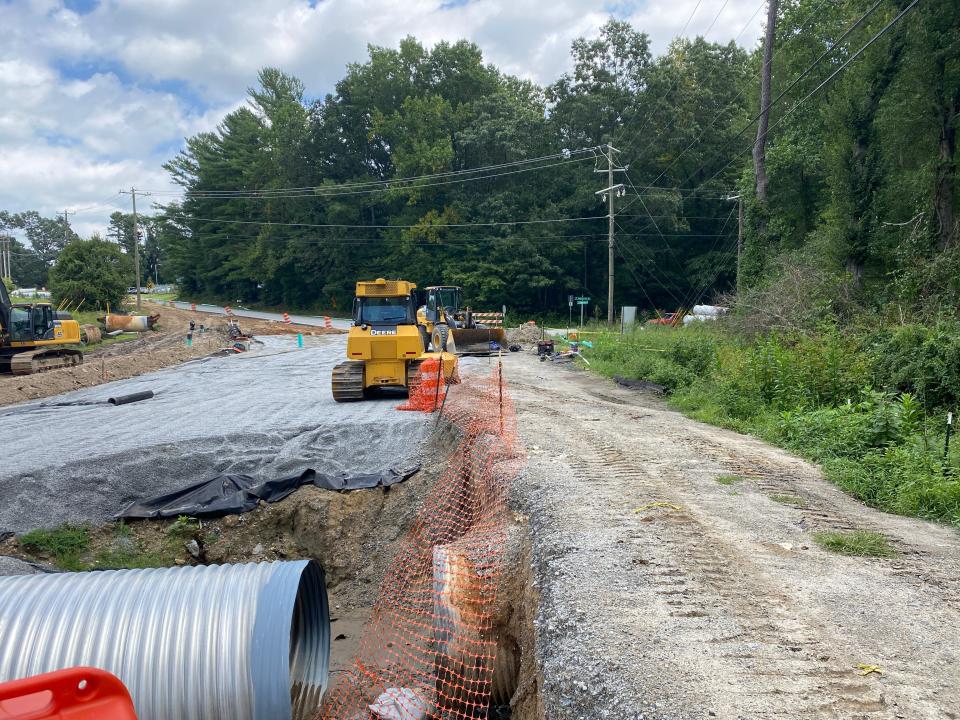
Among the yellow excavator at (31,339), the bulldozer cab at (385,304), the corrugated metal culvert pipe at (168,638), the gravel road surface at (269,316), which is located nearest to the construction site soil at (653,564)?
the corrugated metal culvert pipe at (168,638)

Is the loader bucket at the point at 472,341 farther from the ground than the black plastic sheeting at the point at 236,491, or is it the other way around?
the loader bucket at the point at 472,341

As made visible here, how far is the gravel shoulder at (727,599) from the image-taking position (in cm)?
339

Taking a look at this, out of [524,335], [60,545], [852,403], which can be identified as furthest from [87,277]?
[852,403]

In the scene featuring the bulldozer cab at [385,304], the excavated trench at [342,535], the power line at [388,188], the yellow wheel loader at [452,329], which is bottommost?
the excavated trench at [342,535]

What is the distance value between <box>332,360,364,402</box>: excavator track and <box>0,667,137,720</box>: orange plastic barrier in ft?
39.4

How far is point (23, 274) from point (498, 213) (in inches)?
3884

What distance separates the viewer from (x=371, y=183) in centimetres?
4934

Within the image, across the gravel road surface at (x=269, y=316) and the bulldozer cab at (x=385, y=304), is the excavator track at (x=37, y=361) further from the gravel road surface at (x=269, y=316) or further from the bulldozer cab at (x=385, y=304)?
the gravel road surface at (x=269, y=316)

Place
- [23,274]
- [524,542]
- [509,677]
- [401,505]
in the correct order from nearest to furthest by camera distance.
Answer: [509,677], [524,542], [401,505], [23,274]

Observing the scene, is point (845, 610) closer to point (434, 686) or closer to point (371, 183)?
point (434, 686)

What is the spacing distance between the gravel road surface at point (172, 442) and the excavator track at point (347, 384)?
28 centimetres

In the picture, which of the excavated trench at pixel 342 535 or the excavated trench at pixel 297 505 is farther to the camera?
the excavated trench at pixel 342 535

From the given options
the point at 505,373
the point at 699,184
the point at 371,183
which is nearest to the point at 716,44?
the point at 699,184

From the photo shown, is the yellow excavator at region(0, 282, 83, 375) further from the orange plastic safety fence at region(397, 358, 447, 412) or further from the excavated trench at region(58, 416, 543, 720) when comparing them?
the excavated trench at region(58, 416, 543, 720)
